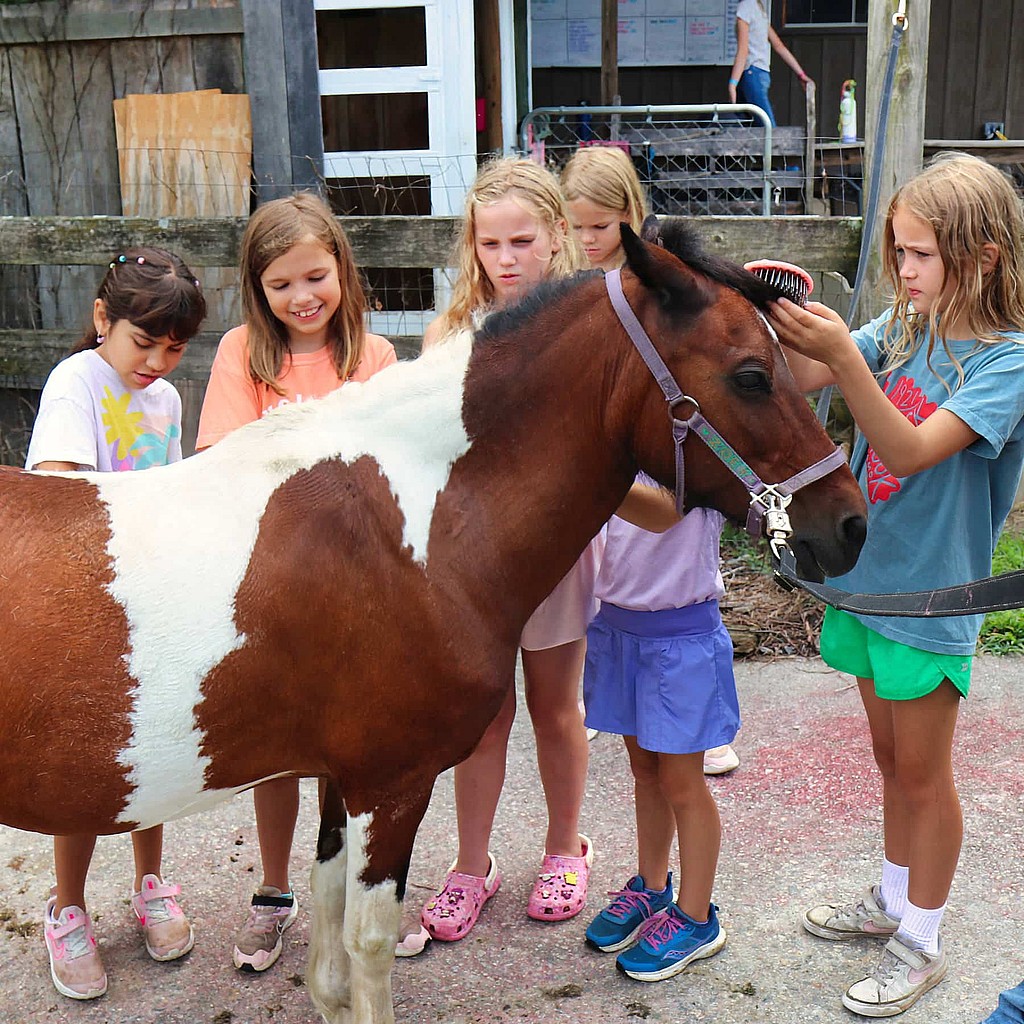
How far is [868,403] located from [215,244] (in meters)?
3.83

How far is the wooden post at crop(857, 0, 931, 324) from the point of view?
179 inches

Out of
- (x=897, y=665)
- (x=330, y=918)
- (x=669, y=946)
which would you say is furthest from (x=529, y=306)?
(x=669, y=946)

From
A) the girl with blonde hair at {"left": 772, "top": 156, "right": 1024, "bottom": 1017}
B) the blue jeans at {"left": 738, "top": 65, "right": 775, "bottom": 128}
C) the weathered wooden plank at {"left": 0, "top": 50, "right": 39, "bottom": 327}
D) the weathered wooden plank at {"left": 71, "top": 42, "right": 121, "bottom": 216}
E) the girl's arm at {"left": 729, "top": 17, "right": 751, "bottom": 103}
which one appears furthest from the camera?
the blue jeans at {"left": 738, "top": 65, "right": 775, "bottom": 128}

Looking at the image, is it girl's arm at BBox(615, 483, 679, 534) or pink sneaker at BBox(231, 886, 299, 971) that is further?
pink sneaker at BBox(231, 886, 299, 971)

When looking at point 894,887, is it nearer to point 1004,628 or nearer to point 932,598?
point 932,598

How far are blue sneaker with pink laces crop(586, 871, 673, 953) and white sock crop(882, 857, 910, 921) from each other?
59 cm

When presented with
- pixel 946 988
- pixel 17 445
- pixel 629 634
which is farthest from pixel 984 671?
pixel 17 445

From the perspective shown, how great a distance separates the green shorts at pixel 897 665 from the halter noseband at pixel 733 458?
647 mm

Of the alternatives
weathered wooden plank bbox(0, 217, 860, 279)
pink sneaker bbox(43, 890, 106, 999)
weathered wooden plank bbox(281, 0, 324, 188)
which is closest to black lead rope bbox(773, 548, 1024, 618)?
pink sneaker bbox(43, 890, 106, 999)

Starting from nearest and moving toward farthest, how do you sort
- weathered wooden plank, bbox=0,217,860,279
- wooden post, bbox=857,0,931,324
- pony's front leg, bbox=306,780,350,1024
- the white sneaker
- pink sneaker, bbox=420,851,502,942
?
pony's front leg, bbox=306,780,350,1024
pink sneaker, bbox=420,851,502,942
the white sneaker
wooden post, bbox=857,0,931,324
weathered wooden plank, bbox=0,217,860,279

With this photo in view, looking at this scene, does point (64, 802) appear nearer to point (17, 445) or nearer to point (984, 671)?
point (984, 671)

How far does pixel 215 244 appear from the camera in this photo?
17.0 ft

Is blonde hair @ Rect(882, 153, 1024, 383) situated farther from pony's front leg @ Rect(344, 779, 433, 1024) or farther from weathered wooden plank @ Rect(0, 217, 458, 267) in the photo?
weathered wooden plank @ Rect(0, 217, 458, 267)

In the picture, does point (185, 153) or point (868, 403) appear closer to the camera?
point (868, 403)
